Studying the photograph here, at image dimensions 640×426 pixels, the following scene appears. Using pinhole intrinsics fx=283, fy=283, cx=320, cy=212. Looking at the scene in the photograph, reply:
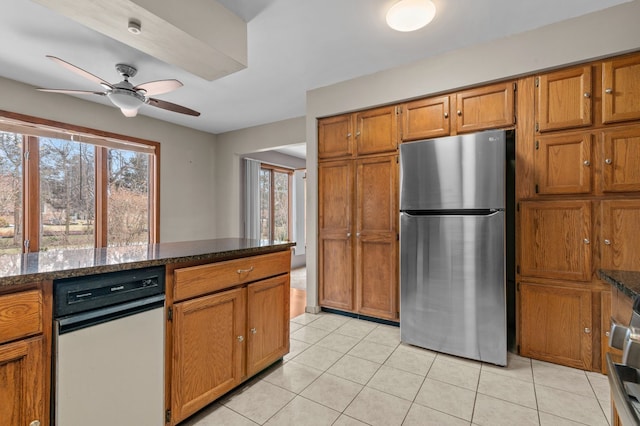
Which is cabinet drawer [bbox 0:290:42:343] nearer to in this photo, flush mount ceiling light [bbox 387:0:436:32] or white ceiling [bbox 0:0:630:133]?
white ceiling [bbox 0:0:630:133]

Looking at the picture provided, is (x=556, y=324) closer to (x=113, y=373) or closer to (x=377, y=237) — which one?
(x=377, y=237)

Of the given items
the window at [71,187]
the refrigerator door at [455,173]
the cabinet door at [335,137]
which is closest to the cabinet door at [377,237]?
the cabinet door at [335,137]

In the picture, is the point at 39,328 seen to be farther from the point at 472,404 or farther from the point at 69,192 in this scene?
the point at 69,192

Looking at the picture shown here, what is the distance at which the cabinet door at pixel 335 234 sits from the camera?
10.1 ft

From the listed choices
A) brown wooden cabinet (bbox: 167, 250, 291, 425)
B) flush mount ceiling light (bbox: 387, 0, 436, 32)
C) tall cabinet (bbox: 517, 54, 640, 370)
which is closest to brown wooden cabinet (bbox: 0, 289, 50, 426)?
brown wooden cabinet (bbox: 167, 250, 291, 425)

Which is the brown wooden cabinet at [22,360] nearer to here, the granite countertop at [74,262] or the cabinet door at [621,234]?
the granite countertop at [74,262]

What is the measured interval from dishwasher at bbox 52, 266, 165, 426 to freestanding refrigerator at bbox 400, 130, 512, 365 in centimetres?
190

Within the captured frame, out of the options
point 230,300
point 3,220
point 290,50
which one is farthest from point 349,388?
point 3,220

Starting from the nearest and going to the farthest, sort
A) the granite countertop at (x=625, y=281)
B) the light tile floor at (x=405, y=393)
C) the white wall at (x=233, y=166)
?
1. the granite countertop at (x=625, y=281)
2. the light tile floor at (x=405, y=393)
3. the white wall at (x=233, y=166)

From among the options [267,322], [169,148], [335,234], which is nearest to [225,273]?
[267,322]

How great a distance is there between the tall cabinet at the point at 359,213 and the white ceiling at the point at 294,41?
0.59 m

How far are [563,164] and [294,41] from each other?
2.32m

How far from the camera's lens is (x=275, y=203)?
6094 mm

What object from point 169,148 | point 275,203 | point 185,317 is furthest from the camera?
point 275,203
